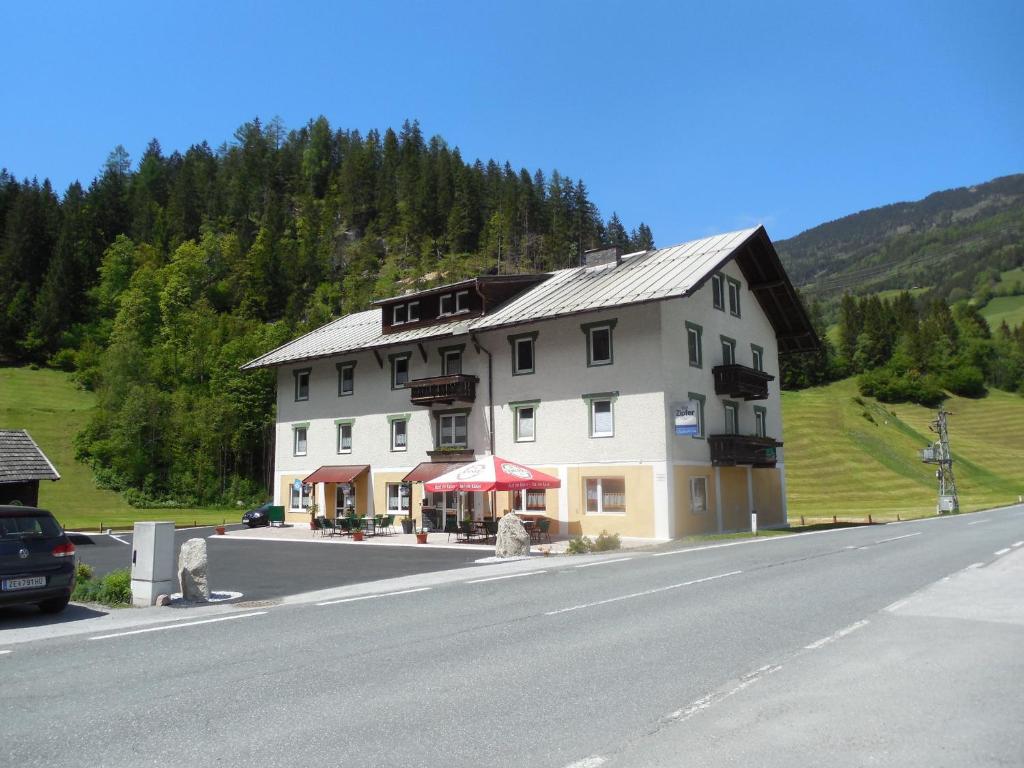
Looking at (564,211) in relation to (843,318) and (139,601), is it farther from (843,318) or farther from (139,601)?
(139,601)

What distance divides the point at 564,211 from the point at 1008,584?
10962 cm

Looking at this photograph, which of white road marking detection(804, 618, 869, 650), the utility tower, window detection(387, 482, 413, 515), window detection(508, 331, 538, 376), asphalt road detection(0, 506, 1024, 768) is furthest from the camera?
the utility tower

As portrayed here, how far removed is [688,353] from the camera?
105 feet

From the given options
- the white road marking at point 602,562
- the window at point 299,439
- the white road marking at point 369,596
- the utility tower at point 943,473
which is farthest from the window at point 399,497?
the utility tower at point 943,473

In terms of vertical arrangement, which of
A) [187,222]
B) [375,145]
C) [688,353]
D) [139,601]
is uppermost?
[375,145]

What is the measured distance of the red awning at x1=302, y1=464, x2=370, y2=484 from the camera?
38.3m

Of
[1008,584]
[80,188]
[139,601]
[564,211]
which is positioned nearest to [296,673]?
[139,601]

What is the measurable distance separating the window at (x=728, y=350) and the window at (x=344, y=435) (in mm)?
18578

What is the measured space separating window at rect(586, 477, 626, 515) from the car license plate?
2169cm

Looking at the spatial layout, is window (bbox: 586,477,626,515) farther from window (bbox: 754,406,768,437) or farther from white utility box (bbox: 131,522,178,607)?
white utility box (bbox: 131,522,178,607)

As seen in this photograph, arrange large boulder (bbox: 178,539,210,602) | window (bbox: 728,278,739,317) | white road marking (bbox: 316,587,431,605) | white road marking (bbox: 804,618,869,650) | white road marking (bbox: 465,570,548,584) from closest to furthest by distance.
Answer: white road marking (bbox: 804,618,869,650), white road marking (bbox: 316,587,431,605), large boulder (bbox: 178,539,210,602), white road marking (bbox: 465,570,548,584), window (bbox: 728,278,739,317)

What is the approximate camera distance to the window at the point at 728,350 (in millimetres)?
34938

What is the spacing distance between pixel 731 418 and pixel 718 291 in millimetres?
5600

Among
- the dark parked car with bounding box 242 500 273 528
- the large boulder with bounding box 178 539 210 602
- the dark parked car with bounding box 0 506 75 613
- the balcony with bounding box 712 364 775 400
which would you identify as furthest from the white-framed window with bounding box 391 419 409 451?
the dark parked car with bounding box 0 506 75 613
